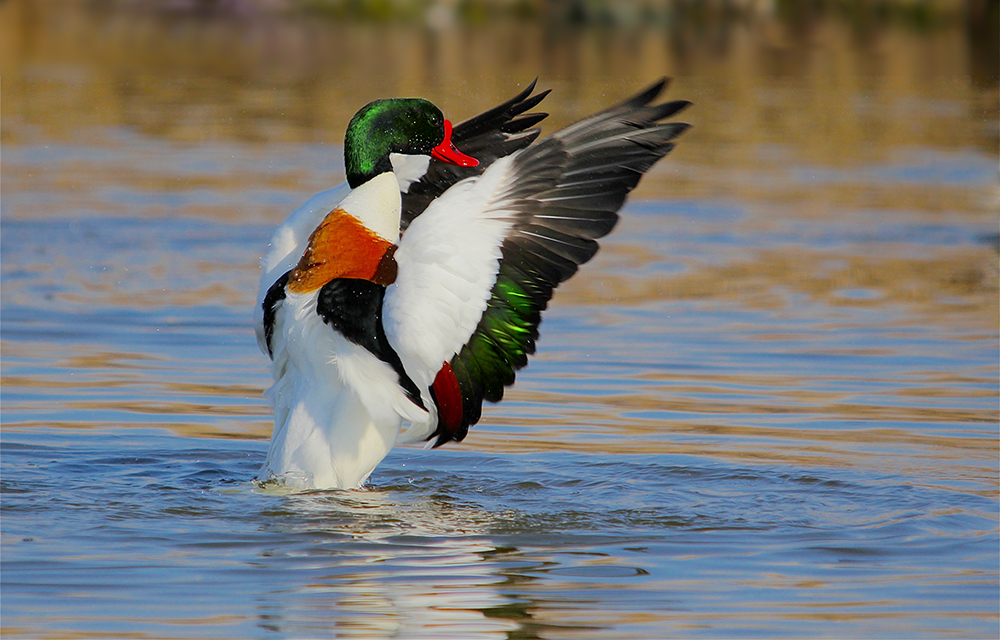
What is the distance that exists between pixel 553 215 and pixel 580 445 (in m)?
1.37

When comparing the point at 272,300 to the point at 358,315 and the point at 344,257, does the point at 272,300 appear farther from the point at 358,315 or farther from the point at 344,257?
the point at 358,315

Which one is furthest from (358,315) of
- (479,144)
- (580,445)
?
(580,445)

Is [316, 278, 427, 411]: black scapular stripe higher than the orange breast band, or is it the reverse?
the orange breast band

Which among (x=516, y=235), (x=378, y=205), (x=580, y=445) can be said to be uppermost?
(x=378, y=205)

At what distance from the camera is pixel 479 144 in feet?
21.5

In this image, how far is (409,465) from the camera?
662 centimetres

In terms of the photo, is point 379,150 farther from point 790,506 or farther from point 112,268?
point 112,268

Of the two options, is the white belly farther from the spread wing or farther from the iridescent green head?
the iridescent green head

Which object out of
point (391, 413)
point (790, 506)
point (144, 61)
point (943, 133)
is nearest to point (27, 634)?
point (391, 413)

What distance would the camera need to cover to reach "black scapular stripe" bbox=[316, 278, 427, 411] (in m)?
5.53

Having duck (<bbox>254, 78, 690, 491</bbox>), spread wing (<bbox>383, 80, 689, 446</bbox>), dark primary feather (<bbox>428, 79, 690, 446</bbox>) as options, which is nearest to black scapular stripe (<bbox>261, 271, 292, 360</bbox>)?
duck (<bbox>254, 78, 690, 491</bbox>)

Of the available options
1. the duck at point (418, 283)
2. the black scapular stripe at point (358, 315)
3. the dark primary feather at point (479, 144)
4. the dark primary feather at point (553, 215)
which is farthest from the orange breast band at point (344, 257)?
the dark primary feather at point (479, 144)

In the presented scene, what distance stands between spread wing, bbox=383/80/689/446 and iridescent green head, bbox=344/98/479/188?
0.58 m

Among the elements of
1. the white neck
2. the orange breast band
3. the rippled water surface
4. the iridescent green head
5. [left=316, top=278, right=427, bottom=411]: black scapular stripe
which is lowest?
the rippled water surface
